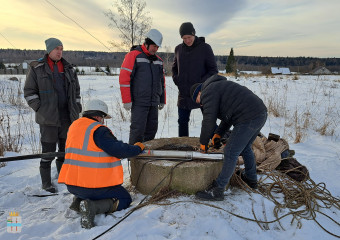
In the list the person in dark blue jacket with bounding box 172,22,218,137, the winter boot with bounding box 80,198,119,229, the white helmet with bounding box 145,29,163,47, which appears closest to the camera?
the winter boot with bounding box 80,198,119,229

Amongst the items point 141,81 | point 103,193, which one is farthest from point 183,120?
point 103,193

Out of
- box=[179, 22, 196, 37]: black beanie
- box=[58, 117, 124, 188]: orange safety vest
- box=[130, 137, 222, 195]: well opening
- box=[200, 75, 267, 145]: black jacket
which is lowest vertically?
box=[130, 137, 222, 195]: well opening

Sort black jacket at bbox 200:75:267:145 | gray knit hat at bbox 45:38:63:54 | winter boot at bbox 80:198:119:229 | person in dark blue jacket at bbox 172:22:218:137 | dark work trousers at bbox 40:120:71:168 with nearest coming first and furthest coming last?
winter boot at bbox 80:198:119:229 → black jacket at bbox 200:75:267:145 → gray knit hat at bbox 45:38:63:54 → dark work trousers at bbox 40:120:71:168 → person in dark blue jacket at bbox 172:22:218:137

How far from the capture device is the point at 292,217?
2473mm

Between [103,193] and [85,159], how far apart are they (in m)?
0.44

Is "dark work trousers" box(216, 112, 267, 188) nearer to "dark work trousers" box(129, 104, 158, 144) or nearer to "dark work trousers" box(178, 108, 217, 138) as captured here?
"dark work trousers" box(129, 104, 158, 144)

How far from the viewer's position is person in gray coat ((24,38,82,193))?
9.83ft

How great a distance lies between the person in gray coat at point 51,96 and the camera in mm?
2996

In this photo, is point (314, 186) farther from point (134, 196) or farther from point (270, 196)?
point (134, 196)

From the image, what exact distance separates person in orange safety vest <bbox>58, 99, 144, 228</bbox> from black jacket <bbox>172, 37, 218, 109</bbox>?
1.75 metres

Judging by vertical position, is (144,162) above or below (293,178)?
above

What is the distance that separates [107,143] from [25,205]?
1488 millimetres

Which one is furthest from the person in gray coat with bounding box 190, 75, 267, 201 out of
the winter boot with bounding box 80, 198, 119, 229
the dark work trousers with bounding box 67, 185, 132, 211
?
the winter boot with bounding box 80, 198, 119, 229

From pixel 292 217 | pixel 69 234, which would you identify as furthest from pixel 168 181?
pixel 292 217
